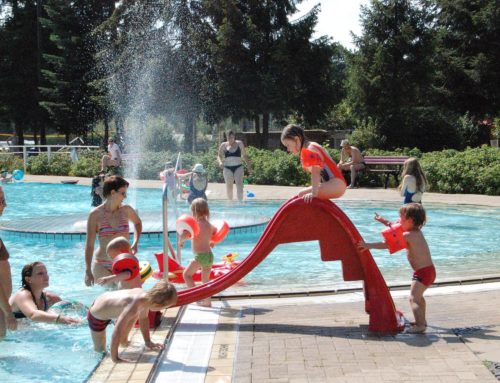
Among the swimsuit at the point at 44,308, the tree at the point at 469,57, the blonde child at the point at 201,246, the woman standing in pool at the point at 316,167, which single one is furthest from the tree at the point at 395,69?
the swimsuit at the point at 44,308

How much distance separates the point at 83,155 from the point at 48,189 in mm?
7490

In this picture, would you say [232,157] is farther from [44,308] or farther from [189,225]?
[44,308]

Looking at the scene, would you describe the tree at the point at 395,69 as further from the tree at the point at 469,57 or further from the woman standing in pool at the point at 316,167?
the woman standing in pool at the point at 316,167

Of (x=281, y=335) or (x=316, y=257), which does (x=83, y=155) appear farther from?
(x=281, y=335)

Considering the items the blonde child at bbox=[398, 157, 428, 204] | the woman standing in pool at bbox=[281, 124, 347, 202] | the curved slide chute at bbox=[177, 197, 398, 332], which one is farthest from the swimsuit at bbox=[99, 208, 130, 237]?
the blonde child at bbox=[398, 157, 428, 204]

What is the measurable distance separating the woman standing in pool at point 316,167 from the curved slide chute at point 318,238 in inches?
3.8

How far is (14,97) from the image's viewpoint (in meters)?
47.8

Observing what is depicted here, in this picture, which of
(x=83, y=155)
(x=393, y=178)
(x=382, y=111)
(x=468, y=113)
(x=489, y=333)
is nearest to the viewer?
(x=489, y=333)

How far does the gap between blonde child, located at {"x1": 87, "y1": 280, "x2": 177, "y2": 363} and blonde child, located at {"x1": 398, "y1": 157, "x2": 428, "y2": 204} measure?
4.49 meters

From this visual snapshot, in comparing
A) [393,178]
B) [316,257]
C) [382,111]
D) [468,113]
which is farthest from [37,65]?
[316,257]

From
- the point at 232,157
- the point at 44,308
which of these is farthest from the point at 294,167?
the point at 44,308

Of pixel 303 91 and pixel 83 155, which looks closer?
pixel 83 155

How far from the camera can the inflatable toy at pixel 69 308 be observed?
6660 millimetres

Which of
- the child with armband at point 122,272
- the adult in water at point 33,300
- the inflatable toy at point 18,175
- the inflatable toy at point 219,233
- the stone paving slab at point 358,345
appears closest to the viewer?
the stone paving slab at point 358,345
